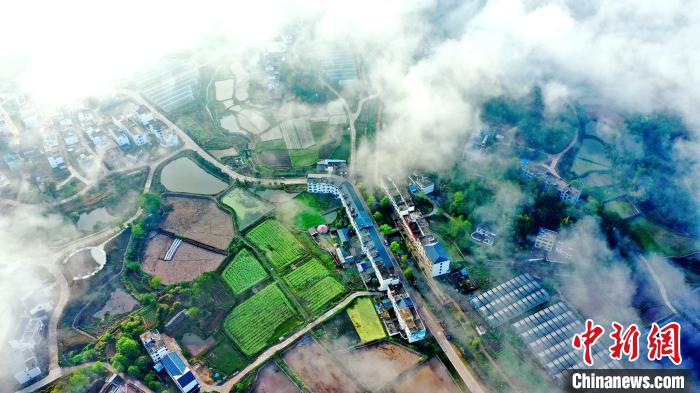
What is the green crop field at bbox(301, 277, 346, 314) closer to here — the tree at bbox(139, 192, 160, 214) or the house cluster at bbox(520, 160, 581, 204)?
the tree at bbox(139, 192, 160, 214)

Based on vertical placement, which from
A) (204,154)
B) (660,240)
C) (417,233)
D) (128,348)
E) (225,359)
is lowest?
(660,240)

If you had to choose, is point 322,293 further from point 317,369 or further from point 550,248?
point 550,248

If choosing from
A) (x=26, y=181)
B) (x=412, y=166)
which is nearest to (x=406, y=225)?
(x=412, y=166)

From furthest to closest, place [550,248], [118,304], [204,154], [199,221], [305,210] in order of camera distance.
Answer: [204,154] → [305,210] → [199,221] → [550,248] → [118,304]

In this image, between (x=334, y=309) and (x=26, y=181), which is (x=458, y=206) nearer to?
(x=334, y=309)

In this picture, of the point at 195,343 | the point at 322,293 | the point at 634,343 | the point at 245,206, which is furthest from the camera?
the point at 245,206

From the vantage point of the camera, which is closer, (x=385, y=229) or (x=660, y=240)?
(x=385, y=229)

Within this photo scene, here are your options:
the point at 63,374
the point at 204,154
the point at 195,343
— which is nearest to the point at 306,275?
the point at 195,343

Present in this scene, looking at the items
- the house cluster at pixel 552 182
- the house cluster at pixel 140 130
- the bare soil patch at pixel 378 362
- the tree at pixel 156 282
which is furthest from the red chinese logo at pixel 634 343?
the house cluster at pixel 140 130
